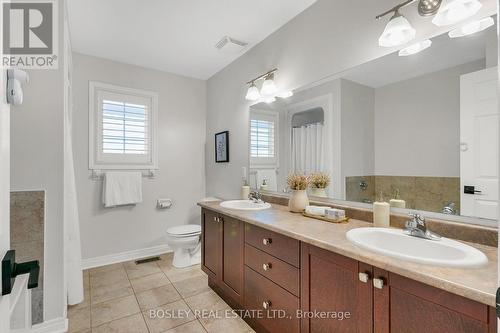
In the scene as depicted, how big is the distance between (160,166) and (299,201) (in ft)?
6.92

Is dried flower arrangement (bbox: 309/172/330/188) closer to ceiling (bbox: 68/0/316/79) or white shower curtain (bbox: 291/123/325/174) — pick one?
white shower curtain (bbox: 291/123/325/174)

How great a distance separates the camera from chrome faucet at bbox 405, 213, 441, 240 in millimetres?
1123

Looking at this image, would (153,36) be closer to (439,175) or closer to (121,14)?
(121,14)

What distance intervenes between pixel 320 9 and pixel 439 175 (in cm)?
148

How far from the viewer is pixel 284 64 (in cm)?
222

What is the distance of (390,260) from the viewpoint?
913mm

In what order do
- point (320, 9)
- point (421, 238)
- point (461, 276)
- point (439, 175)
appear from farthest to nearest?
point (320, 9)
point (439, 175)
point (421, 238)
point (461, 276)

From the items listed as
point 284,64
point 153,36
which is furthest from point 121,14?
point 284,64

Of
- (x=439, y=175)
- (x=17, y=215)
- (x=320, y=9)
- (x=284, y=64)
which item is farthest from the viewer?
(x=284, y=64)

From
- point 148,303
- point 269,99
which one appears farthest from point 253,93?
point 148,303

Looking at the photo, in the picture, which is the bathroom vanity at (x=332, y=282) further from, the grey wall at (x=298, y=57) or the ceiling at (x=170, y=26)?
the ceiling at (x=170, y=26)

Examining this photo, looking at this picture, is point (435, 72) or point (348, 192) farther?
point (348, 192)

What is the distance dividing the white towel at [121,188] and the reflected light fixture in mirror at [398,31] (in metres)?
2.85

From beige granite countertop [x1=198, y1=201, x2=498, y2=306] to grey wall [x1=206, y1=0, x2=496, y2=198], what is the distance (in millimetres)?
1107
